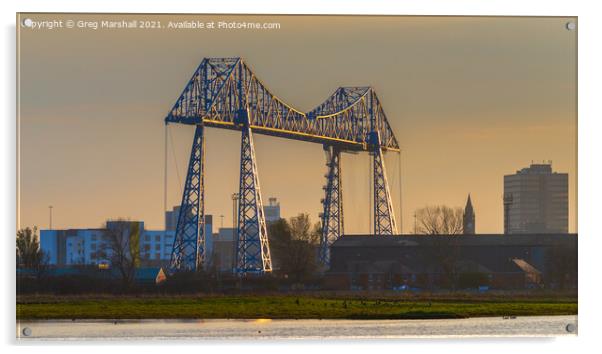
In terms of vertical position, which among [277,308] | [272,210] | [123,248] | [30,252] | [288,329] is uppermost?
[272,210]

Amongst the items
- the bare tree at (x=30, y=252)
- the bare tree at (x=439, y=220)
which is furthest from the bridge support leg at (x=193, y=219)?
the bare tree at (x=439, y=220)

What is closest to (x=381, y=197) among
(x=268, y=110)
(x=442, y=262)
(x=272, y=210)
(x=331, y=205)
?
(x=268, y=110)

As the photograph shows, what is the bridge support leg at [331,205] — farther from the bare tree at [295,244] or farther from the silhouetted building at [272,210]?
the silhouetted building at [272,210]

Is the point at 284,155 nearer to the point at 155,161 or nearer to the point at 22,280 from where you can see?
the point at 155,161

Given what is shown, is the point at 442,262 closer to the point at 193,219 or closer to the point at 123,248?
the point at 193,219

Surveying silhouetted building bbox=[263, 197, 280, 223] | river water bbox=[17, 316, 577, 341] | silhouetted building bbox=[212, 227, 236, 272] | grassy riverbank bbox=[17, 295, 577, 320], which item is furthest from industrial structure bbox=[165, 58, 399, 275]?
river water bbox=[17, 316, 577, 341]

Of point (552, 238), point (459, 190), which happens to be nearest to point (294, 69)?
point (459, 190)
